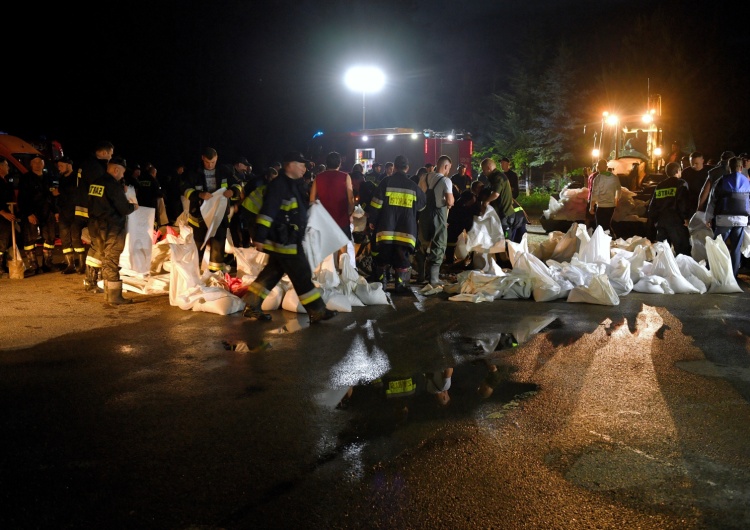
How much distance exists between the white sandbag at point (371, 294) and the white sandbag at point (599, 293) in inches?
95.5

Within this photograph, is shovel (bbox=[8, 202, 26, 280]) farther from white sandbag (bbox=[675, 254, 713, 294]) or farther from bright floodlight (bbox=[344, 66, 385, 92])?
bright floodlight (bbox=[344, 66, 385, 92])

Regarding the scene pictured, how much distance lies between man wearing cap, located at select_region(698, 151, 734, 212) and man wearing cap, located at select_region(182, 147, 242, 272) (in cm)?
698

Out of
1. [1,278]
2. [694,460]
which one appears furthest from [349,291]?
[1,278]

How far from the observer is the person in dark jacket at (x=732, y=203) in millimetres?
9359

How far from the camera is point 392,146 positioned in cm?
2080

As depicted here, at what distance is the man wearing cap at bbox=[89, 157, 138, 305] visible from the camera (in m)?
7.91

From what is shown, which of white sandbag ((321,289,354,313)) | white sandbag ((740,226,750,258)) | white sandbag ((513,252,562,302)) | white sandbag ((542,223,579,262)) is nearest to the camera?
white sandbag ((321,289,354,313))

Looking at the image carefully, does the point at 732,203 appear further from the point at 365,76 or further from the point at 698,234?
the point at 365,76

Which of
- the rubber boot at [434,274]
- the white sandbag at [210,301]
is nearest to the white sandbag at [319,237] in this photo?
the white sandbag at [210,301]

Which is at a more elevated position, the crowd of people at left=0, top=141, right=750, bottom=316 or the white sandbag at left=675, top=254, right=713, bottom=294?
the crowd of people at left=0, top=141, right=750, bottom=316

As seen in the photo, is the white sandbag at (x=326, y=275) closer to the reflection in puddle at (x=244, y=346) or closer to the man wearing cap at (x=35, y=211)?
the reflection in puddle at (x=244, y=346)

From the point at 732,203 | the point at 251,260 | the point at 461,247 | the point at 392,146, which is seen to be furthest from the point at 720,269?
the point at 392,146

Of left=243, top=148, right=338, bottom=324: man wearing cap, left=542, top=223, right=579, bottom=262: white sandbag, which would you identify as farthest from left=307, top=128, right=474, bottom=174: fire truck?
left=243, top=148, right=338, bottom=324: man wearing cap

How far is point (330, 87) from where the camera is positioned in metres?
31.8
